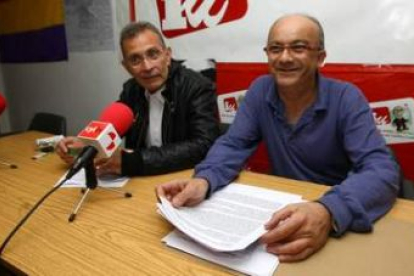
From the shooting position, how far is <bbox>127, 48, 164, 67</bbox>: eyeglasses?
5.23 feet

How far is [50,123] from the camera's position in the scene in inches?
95.8

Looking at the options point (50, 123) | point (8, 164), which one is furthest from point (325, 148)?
point (50, 123)

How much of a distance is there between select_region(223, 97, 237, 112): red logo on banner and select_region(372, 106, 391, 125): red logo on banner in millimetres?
789

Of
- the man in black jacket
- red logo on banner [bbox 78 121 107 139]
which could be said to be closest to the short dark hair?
the man in black jacket

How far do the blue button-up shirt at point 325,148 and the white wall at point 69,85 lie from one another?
173cm

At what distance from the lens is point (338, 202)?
2.90ft

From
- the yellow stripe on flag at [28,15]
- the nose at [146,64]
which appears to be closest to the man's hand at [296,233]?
the nose at [146,64]

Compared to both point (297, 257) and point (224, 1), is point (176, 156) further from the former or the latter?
point (224, 1)

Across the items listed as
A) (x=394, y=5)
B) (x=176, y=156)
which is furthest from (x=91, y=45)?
(x=394, y=5)

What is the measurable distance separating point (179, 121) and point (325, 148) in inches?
25.3

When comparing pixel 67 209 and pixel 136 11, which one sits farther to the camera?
pixel 136 11

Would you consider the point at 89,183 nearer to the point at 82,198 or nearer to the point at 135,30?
the point at 82,198

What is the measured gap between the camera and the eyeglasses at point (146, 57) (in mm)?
1593

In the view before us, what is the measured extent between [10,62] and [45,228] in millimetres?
3643
